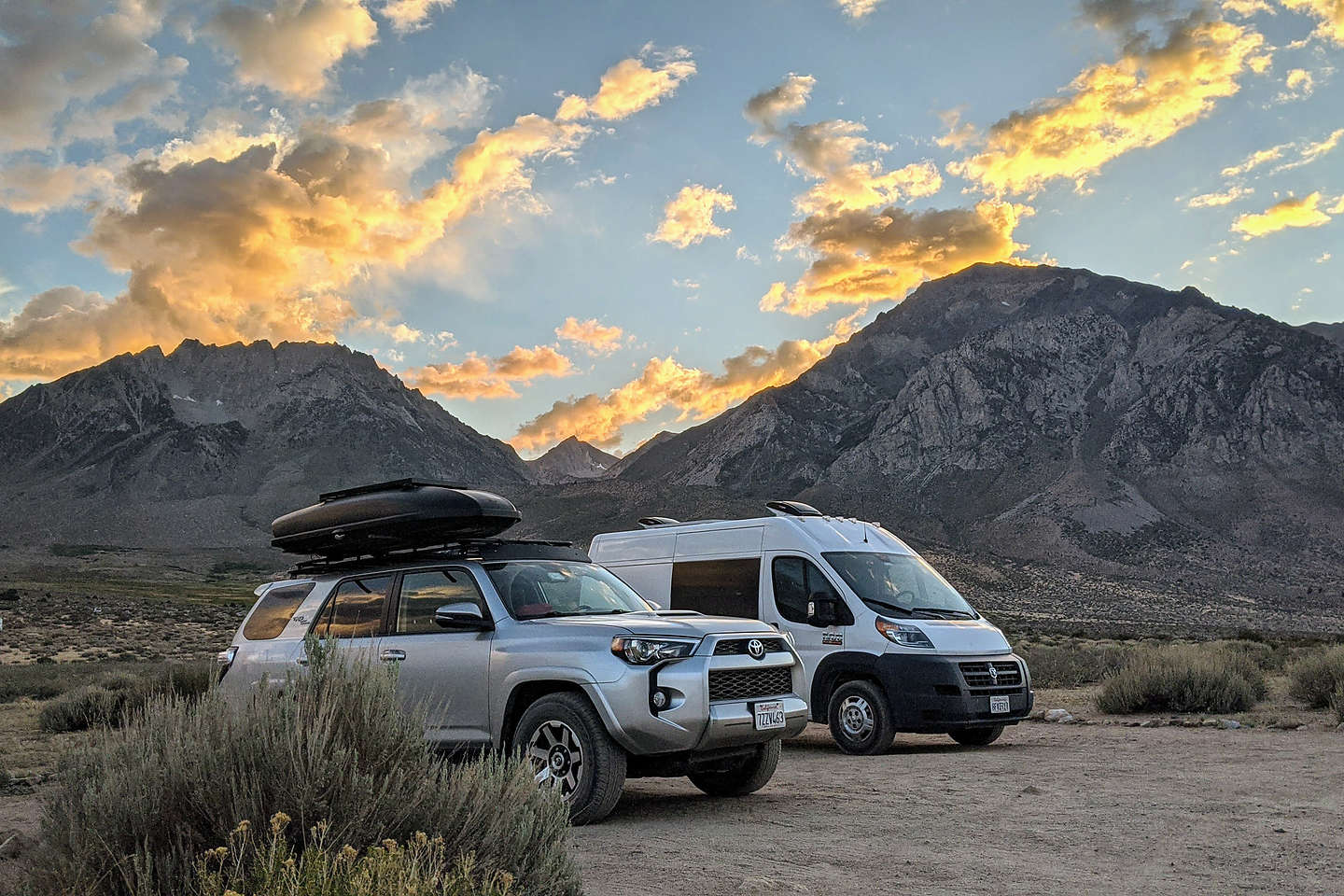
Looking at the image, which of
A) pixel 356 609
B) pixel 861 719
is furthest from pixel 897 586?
pixel 356 609

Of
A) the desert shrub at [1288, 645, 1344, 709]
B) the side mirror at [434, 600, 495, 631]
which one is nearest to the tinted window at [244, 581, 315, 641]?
the side mirror at [434, 600, 495, 631]

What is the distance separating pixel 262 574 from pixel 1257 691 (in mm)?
119158

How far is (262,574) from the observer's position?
12088 centimetres

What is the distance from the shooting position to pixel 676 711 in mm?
7262

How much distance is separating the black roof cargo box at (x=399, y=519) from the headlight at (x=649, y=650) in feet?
6.43

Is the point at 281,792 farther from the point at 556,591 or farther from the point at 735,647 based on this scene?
the point at 556,591

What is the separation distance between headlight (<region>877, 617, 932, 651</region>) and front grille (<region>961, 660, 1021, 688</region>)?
50cm

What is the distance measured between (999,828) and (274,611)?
6.41 meters

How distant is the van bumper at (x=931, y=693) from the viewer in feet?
36.9

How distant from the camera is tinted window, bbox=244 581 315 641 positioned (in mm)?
9383

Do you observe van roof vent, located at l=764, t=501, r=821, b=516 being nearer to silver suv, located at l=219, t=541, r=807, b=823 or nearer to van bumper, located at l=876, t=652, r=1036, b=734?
van bumper, located at l=876, t=652, r=1036, b=734

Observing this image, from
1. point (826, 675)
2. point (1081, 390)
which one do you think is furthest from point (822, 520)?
point (1081, 390)

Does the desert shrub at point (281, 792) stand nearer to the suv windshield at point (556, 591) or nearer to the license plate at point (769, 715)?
the license plate at point (769, 715)

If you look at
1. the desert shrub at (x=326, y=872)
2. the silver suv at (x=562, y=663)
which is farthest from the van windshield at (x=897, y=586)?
the desert shrub at (x=326, y=872)
